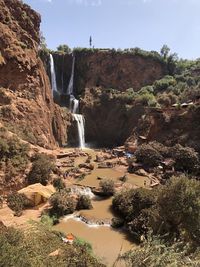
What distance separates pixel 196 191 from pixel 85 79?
5327 cm

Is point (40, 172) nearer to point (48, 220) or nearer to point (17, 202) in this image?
point (17, 202)

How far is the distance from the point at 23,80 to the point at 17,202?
22.3 metres

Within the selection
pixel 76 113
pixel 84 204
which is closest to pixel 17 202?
pixel 84 204

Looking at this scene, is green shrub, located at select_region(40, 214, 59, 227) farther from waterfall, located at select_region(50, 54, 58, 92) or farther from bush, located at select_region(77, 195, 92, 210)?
waterfall, located at select_region(50, 54, 58, 92)

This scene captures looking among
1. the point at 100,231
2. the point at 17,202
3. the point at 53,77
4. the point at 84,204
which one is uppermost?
the point at 53,77

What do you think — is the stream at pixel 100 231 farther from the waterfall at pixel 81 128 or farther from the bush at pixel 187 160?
the waterfall at pixel 81 128

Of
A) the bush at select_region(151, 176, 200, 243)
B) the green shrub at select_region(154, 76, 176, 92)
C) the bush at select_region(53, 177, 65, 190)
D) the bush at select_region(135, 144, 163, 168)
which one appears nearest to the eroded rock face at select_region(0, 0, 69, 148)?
the bush at select_region(53, 177, 65, 190)

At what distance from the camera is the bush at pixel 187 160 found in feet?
102

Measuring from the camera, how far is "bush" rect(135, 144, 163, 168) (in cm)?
3362

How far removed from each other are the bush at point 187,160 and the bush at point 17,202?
53.4 ft

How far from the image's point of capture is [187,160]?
3120 cm

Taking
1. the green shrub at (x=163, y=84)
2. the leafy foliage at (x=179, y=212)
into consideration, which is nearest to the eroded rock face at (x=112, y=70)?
the green shrub at (x=163, y=84)

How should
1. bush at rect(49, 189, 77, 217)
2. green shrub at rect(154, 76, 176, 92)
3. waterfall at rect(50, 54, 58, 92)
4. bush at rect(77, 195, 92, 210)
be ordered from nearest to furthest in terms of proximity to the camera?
1. bush at rect(49, 189, 77, 217)
2. bush at rect(77, 195, 92, 210)
3. waterfall at rect(50, 54, 58, 92)
4. green shrub at rect(154, 76, 176, 92)

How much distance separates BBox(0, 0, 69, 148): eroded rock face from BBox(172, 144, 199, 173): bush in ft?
52.0
